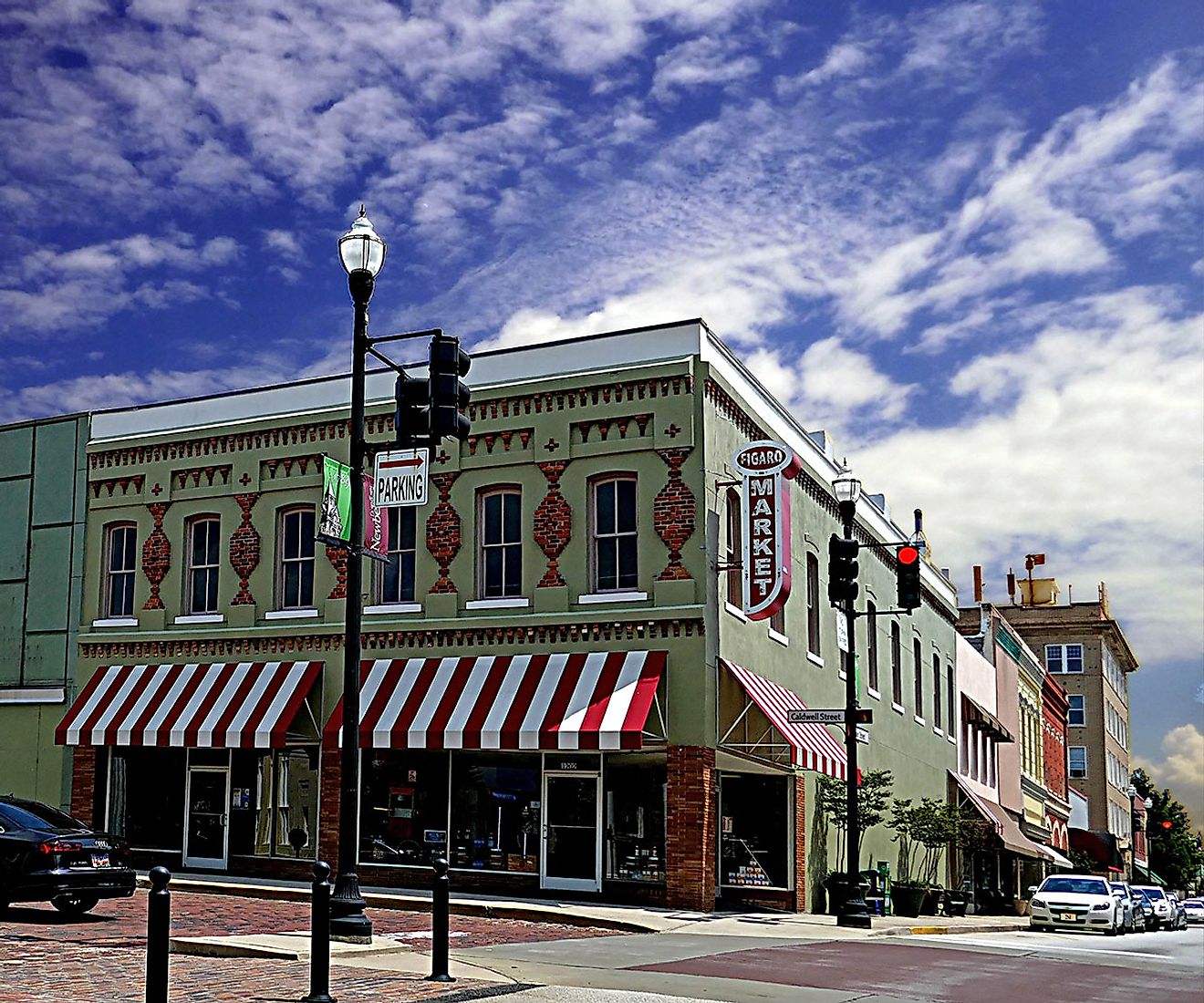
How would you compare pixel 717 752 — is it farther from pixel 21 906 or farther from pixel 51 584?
pixel 51 584

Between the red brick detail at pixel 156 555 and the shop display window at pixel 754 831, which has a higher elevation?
the red brick detail at pixel 156 555

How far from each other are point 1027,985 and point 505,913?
900cm

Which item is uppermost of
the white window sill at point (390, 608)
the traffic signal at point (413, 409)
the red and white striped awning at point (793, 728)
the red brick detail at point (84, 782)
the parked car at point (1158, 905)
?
the traffic signal at point (413, 409)

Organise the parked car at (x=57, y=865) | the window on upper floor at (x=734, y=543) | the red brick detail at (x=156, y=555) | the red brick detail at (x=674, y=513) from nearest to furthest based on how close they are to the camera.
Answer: the parked car at (x=57, y=865) → the red brick detail at (x=674, y=513) → the window on upper floor at (x=734, y=543) → the red brick detail at (x=156, y=555)

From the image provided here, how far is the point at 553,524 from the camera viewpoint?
85.7 ft

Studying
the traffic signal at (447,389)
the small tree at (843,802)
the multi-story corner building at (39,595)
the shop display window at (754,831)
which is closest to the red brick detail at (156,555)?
the multi-story corner building at (39,595)

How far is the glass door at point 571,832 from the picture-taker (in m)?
25.1

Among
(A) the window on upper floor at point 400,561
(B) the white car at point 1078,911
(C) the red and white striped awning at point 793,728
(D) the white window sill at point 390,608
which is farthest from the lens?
(B) the white car at point 1078,911

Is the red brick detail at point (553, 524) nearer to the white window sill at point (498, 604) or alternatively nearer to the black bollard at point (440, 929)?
the white window sill at point (498, 604)

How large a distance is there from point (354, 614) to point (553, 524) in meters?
10.7

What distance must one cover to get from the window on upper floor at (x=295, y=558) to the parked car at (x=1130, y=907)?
20.7m

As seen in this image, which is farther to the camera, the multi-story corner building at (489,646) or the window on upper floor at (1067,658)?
the window on upper floor at (1067,658)

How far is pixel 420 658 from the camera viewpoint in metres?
26.7

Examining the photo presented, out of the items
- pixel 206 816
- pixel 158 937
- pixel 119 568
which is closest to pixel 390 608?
pixel 206 816
